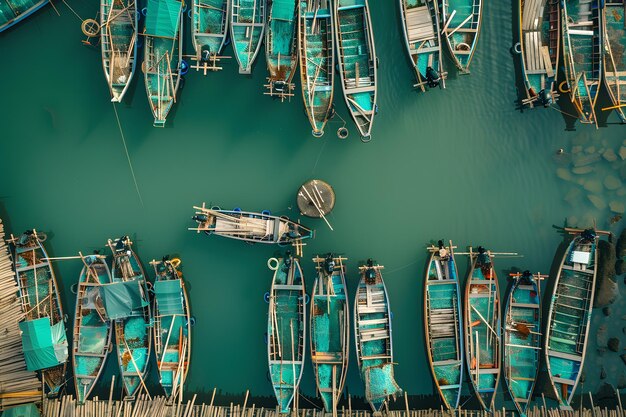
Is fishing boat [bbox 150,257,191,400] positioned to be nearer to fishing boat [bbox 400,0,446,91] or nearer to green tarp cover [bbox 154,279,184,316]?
green tarp cover [bbox 154,279,184,316]

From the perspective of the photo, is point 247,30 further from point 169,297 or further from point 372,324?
point 372,324

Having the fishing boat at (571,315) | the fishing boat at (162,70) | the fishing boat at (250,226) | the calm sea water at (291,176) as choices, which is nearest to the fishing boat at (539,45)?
the calm sea water at (291,176)

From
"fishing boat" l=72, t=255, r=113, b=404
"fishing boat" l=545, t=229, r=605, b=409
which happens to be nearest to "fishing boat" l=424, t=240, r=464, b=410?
"fishing boat" l=545, t=229, r=605, b=409

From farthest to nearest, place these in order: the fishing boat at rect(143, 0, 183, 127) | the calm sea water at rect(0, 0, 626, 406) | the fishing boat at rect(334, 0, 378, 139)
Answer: the calm sea water at rect(0, 0, 626, 406) → the fishing boat at rect(143, 0, 183, 127) → the fishing boat at rect(334, 0, 378, 139)

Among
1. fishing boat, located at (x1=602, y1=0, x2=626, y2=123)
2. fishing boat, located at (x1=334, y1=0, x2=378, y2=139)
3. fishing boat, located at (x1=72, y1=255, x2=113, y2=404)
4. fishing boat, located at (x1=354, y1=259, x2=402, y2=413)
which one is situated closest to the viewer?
fishing boat, located at (x1=354, y1=259, x2=402, y2=413)

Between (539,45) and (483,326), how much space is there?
9.57m

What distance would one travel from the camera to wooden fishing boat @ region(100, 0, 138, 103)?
51.3 ft

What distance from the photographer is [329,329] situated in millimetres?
15539

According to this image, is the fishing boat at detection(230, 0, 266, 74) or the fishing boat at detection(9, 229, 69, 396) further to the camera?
the fishing boat at detection(230, 0, 266, 74)

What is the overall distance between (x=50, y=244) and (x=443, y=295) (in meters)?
13.6

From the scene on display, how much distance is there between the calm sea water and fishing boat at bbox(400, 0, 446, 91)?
63 centimetres

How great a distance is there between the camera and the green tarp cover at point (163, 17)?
49.6 ft

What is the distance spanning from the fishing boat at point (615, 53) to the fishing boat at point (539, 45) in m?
1.59

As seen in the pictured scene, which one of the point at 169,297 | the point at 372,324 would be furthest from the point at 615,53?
the point at 169,297
